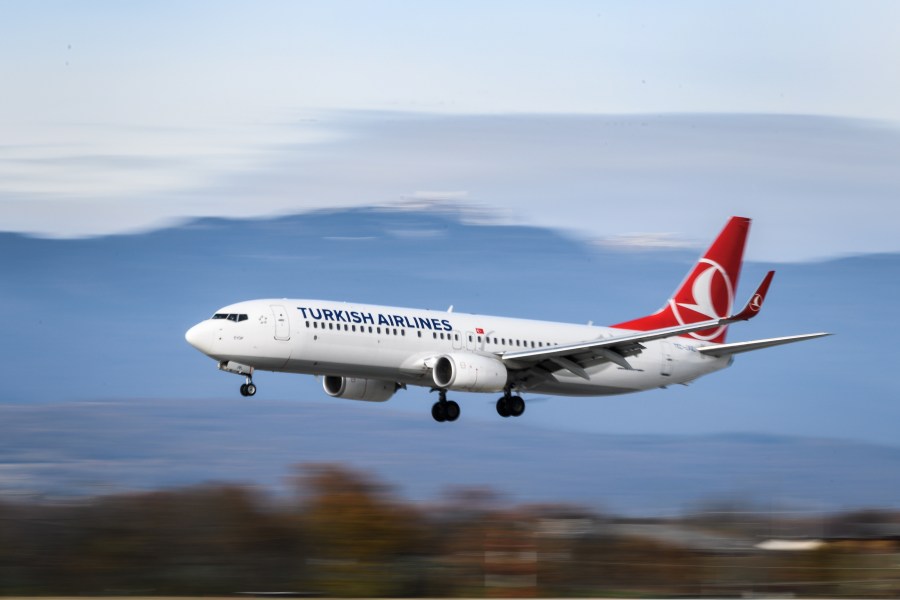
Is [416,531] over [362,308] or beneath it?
beneath

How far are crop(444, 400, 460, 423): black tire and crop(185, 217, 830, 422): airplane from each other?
0.04 m

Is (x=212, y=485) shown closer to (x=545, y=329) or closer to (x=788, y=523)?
(x=545, y=329)

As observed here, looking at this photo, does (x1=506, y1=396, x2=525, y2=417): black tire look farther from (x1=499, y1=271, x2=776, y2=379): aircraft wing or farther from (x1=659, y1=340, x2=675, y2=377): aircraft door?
(x1=659, y1=340, x2=675, y2=377): aircraft door

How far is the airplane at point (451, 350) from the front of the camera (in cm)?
5144

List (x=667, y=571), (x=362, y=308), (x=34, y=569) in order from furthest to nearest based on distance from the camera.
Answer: (x=362, y=308)
(x=667, y=571)
(x=34, y=569)

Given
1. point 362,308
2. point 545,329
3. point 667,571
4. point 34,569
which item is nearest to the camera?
point 34,569

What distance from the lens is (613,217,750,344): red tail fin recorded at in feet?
215

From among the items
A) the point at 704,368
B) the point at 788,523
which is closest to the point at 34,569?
the point at 788,523

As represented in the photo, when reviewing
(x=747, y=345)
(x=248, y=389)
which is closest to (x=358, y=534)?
(x=248, y=389)

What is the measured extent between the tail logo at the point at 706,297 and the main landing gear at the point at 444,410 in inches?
531

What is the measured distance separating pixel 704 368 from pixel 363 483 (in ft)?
51.8

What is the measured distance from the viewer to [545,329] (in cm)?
5928

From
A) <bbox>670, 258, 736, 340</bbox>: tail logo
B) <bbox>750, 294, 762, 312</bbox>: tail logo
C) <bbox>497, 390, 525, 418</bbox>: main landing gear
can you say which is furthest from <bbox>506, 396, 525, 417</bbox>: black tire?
<bbox>670, 258, 736, 340</bbox>: tail logo

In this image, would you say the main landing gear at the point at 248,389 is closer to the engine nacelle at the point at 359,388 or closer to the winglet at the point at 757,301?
the engine nacelle at the point at 359,388
